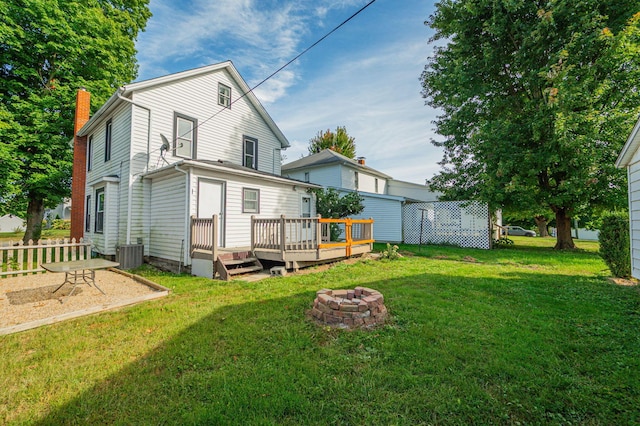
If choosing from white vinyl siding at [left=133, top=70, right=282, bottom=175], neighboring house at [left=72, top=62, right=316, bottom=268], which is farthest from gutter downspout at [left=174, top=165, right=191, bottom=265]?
white vinyl siding at [left=133, top=70, right=282, bottom=175]

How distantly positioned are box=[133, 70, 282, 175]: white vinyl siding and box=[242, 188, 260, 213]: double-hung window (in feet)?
10.2

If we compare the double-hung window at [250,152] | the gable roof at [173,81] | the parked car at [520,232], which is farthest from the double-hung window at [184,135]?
the parked car at [520,232]

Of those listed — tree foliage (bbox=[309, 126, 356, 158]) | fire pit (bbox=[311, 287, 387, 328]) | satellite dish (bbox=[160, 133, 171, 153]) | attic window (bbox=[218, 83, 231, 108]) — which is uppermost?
tree foliage (bbox=[309, 126, 356, 158])

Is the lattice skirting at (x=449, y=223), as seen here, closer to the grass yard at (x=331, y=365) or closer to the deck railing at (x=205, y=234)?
the grass yard at (x=331, y=365)

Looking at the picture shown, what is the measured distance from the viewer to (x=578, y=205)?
11.8 m

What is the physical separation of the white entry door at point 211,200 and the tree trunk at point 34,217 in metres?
11.1

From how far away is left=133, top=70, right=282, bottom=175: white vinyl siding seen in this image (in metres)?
9.45

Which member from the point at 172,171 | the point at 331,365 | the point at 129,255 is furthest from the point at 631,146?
the point at 129,255

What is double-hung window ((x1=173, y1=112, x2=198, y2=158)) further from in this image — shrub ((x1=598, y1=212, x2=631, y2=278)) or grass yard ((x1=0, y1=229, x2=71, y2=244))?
shrub ((x1=598, y1=212, x2=631, y2=278))

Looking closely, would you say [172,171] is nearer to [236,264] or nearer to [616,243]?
[236,264]

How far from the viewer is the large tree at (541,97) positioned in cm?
1033

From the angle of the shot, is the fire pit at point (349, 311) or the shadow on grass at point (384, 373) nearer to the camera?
the shadow on grass at point (384, 373)

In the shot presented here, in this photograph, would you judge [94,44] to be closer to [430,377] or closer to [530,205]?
[430,377]

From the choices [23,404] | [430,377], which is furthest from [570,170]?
[23,404]
